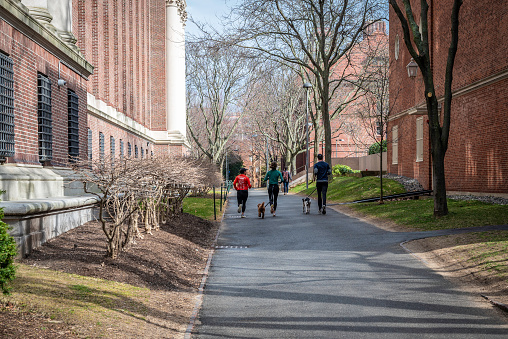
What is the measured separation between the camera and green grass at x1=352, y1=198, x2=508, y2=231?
14.7 meters

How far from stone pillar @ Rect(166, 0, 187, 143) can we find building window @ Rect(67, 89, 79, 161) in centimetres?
2877

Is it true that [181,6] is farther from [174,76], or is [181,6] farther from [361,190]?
[361,190]

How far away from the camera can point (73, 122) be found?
16.4 m

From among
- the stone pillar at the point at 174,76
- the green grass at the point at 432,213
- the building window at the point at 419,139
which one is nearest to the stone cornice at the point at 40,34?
the green grass at the point at 432,213

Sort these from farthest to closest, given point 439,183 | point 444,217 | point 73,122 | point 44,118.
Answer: point 73,122, point 439,183, point 444,217, point 44,118

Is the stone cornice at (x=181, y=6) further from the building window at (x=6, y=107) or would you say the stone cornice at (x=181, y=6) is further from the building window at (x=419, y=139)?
the building window at (x=6, y=107)

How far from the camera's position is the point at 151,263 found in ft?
31.7

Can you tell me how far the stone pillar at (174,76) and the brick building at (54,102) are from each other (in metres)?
11.3

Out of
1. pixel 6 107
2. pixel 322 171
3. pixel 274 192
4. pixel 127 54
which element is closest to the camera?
pixel 6 107

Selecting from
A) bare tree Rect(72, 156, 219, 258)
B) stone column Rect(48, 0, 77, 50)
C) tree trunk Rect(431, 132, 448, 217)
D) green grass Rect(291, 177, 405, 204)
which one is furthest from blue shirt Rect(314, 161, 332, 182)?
stone column Rect(48, 0, 77, 50)

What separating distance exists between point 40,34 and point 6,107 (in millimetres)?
2386

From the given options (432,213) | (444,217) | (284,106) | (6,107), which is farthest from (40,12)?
(284,106)

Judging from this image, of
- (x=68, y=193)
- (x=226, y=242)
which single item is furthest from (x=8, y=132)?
(x=226, y=242)

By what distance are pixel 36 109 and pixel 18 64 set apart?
1308 mm
